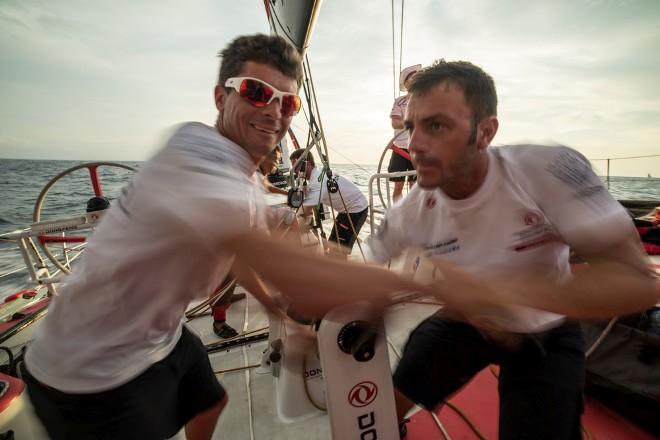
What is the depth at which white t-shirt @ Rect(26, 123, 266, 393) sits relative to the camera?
0.59 metres

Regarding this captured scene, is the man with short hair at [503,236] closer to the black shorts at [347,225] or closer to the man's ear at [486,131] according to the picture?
the man's ear at [486,131]

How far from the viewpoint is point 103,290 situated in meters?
0.83

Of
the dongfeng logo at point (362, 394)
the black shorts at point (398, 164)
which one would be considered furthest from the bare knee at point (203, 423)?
the black shorts at point (398, 164)

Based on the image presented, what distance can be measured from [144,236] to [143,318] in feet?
1.10

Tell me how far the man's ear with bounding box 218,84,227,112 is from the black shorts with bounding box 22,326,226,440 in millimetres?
978

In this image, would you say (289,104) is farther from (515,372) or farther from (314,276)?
(515,372)

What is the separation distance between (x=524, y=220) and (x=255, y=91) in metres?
1.16

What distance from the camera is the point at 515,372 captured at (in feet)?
4.12

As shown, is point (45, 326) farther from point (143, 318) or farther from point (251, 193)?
point (251, 193)

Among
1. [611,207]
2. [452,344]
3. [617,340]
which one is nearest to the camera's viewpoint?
[611,207]

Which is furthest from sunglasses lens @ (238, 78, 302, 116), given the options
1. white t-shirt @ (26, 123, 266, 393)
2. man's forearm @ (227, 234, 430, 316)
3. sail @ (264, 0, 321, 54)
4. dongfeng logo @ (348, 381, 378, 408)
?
sail @ (264, 0, 321, 54)

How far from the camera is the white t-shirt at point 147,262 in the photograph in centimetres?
59

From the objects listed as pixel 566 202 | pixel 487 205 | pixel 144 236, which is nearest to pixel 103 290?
pixel 144 236

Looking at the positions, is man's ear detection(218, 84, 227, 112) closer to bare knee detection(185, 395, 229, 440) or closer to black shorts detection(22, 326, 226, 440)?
black shorts detection(22, 326, 226, 440)
